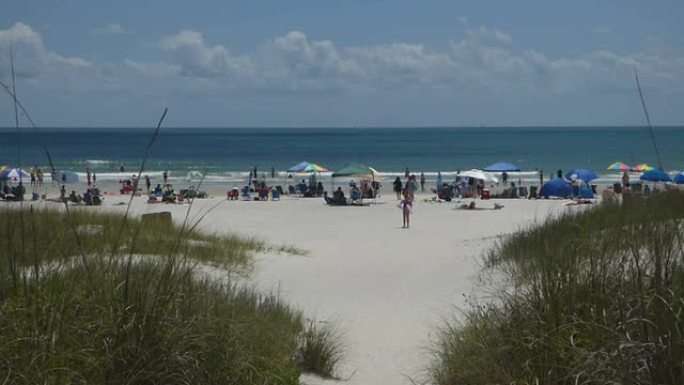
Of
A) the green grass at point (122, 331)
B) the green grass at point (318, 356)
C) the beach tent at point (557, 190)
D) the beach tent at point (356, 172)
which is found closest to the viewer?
the green grass at point (122, 331)

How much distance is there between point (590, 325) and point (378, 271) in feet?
29.4

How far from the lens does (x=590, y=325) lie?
4301 mm

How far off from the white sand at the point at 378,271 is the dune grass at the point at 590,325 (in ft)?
3.80

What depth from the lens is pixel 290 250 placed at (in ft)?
47.3

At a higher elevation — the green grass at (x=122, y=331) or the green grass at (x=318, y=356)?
the green grass at (x=122, y=331)

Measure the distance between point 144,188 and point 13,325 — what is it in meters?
41.5

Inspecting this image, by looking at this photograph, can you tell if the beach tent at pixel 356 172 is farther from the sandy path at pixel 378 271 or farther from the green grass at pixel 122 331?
the green grass at pixel 122 331

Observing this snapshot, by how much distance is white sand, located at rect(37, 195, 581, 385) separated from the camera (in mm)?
7258

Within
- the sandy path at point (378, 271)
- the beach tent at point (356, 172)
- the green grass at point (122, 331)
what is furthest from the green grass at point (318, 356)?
the beach tent at point (356, 172)

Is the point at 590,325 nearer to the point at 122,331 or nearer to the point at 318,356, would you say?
the point at 318,356

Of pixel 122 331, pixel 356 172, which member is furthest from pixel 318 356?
pixel 356 172

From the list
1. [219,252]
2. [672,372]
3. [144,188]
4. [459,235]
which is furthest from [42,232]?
[144,188]

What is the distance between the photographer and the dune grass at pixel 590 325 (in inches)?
142

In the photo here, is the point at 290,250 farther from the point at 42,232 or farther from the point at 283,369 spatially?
the point at 283,369
